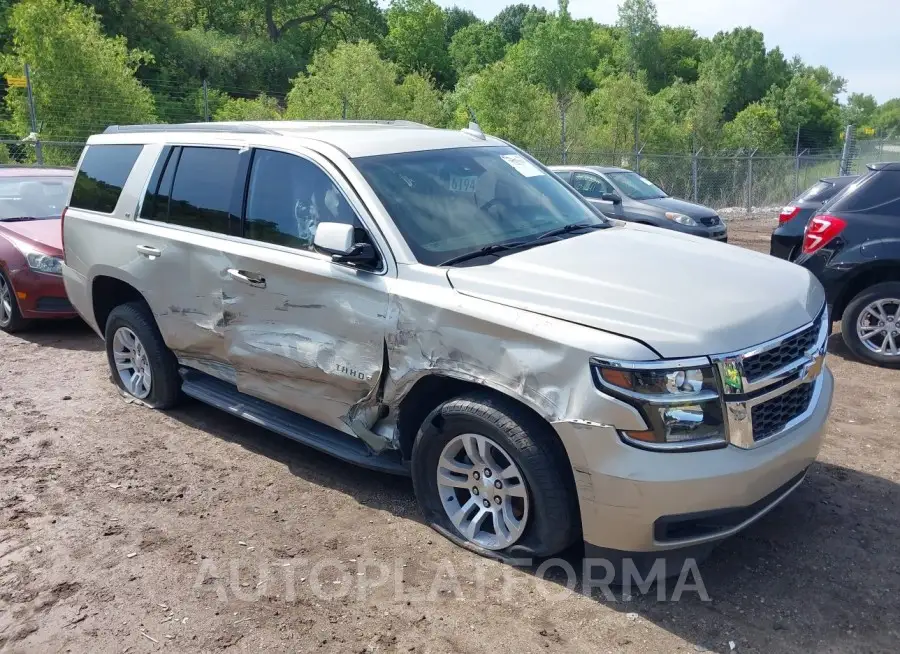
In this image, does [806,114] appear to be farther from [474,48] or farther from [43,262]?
[43,262]

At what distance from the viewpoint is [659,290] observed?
3346 mm

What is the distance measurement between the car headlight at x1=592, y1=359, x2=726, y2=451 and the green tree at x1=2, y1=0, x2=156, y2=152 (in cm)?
1732

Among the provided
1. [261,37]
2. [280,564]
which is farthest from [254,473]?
[261,37]

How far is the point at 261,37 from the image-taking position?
6103 centimetres

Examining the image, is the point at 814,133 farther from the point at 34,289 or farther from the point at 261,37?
the point at 34,289

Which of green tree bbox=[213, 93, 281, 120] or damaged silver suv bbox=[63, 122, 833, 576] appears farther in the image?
green tree bbox=[213, 93, 281, 120]

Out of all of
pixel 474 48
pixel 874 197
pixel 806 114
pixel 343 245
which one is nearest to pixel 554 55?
pixel 474 48

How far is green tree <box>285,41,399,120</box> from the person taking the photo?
2433 centimetres

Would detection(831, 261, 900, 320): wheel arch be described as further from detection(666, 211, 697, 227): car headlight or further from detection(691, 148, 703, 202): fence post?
detection(691, 148, 703, 202): fence post

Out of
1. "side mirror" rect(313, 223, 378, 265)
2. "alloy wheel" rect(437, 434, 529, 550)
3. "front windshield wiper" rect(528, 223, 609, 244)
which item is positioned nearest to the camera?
"alloy wheel" rect(437, 434, 529, 550)

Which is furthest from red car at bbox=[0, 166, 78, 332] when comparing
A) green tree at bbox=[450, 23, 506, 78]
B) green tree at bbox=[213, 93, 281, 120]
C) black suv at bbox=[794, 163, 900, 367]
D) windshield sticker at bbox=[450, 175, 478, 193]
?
green tree at bbox=[450, 23, 506, 78]

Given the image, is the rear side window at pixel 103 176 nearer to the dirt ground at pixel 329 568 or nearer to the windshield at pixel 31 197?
the dirt ground at pixel 329 568

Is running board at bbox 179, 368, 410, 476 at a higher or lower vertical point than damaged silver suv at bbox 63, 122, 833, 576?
lower

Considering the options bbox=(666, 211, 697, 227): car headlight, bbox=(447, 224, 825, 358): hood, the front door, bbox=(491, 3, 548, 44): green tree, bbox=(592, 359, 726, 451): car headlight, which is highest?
bbox=(491, 3, 548, 44): green tree
